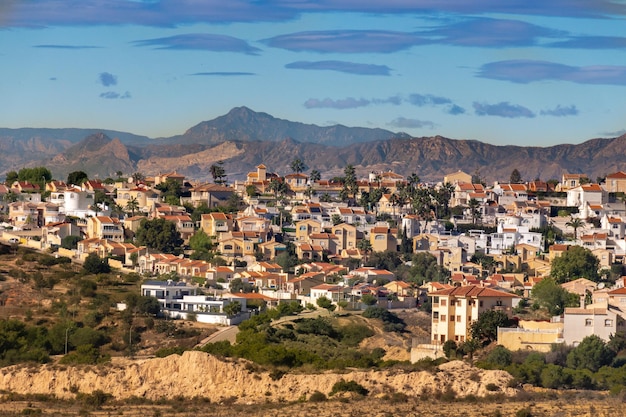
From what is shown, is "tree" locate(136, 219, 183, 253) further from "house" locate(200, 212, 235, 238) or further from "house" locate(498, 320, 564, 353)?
"house" locate(498, 320, 564, 353)

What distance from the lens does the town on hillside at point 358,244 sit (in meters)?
57.9

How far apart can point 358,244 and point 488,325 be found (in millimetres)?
30532

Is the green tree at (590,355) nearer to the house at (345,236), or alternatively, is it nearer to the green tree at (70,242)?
the house at (345,236)

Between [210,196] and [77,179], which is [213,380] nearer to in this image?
[210,196]

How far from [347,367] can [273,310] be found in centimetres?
1755

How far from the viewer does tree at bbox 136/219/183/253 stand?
78.2m

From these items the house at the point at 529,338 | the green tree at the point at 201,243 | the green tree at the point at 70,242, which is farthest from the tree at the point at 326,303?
the green tree at the point at 70,242

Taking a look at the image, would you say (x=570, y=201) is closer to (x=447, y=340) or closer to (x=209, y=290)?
(x=209, y=290)

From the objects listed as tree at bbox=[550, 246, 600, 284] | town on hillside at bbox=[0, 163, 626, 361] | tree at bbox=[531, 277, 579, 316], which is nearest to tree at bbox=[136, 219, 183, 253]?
town on hillside at bbox=[0, 163, 626, 361]

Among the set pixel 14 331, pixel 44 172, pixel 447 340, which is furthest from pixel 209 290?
pixel 44 172

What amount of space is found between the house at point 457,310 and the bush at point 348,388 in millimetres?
10346

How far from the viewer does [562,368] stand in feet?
149

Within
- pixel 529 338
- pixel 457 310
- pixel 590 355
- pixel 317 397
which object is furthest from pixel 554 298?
pixel 317 397

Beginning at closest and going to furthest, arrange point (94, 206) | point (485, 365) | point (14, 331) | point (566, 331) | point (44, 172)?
point (485, 365) → point (566, 331) → point (14, 331) → point (94, 206) → point (44, 172)
